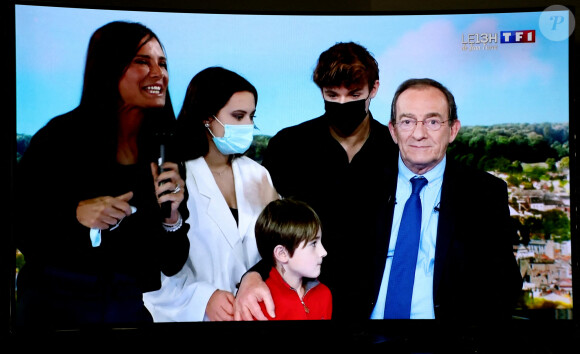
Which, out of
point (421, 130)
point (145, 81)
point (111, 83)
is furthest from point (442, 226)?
point (111, 83)

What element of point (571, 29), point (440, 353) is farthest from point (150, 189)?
point (571, 29)

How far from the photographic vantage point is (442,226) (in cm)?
258

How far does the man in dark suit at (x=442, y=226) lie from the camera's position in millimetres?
2568

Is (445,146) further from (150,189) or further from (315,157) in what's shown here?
(150,189)

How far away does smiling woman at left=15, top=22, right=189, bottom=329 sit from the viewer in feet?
8.25

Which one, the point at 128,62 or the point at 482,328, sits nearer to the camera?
the point at 128,62

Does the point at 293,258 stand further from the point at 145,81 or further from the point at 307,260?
the point at 145,81

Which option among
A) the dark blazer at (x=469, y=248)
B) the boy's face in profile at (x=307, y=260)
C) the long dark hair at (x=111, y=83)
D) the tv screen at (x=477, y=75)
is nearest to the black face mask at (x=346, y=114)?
the tv screen at (x=477, y=75)

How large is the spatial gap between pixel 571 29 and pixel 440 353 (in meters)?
1.41

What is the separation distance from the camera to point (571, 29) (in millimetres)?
2629

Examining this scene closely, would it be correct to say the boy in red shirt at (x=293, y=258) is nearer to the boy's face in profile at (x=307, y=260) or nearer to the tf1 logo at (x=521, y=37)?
the boy's face in profile at (x=307, y=260)

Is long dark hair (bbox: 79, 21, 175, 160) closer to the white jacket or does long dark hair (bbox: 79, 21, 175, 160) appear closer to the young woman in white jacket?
the young woman in white jacket

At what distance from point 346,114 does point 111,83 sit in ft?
3.04

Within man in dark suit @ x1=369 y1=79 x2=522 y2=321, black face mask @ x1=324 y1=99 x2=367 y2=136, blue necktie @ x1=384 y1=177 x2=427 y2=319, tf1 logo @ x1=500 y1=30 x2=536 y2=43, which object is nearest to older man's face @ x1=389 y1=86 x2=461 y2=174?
man in dark suit @ x1=369 y1=79 x2=522 y2=321
